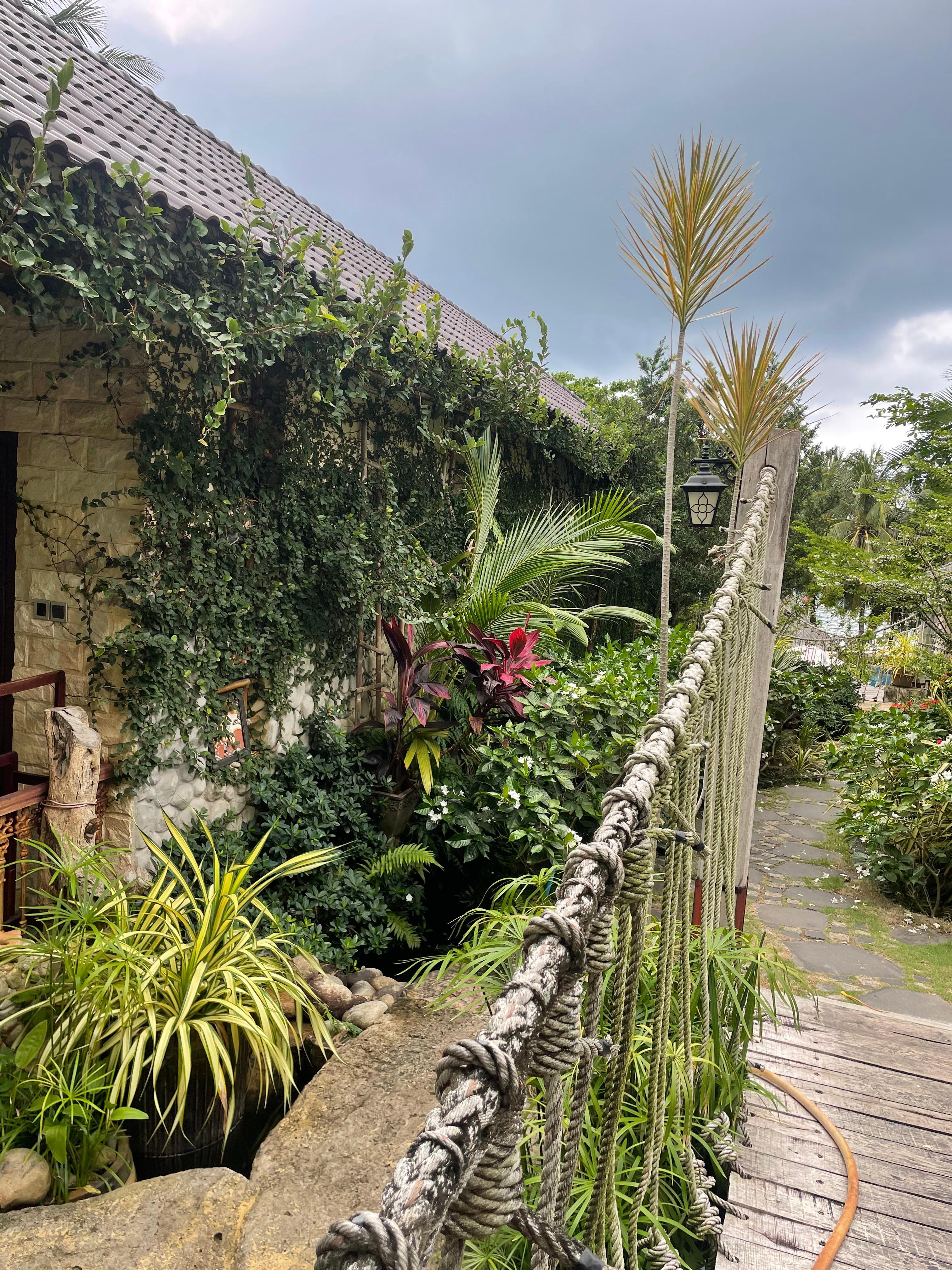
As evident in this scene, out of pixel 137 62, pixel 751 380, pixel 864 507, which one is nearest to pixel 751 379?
pixel 751 380

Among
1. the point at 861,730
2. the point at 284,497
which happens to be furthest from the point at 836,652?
the point at 284,497

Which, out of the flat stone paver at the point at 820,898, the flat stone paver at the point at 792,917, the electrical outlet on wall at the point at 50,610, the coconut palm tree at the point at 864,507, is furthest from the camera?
the coconut palm tree at the point at 864,507

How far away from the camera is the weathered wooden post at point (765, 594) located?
8.91 ft

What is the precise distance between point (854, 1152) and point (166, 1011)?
78.2 inches

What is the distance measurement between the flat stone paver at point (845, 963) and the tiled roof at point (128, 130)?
4.40 meters

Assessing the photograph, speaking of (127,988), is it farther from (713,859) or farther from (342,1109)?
(713,859)

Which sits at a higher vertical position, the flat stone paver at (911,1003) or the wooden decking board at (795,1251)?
the wooden decking board at (795,1251)

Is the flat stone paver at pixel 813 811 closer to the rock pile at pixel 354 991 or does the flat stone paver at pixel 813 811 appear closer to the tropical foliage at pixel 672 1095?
the rock pile at pixel 354 991

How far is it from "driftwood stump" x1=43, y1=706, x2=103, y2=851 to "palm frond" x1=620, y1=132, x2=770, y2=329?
9.08 ft

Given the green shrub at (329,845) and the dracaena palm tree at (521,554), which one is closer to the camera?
the green shrub at (329,845)

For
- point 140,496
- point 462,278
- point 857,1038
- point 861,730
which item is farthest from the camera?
point 462,278

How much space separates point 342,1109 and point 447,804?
6.16 feet

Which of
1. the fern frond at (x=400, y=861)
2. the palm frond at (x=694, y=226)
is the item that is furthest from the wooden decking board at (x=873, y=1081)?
the palm frond at (x=694, y=226)

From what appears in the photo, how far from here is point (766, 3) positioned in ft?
15.1
